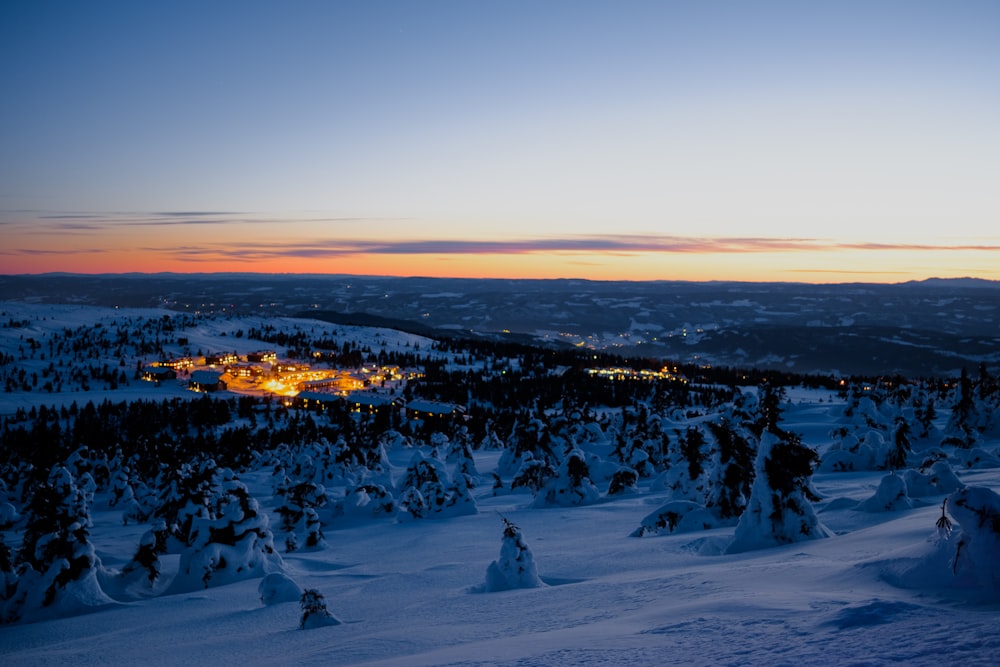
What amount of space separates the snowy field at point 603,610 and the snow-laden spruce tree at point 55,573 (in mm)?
850

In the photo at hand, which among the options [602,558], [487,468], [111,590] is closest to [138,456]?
[487,468]

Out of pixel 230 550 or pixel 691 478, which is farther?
pixel 691 478

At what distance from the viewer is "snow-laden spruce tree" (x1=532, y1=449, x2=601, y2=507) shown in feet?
118

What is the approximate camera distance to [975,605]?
7.51 meters

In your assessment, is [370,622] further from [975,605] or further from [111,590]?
[111,590]

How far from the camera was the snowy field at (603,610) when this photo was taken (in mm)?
7117

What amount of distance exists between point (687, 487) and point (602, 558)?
1623cm

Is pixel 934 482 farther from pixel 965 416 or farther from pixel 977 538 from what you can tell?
pixel 965 416

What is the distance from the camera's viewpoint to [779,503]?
16719 millimetres

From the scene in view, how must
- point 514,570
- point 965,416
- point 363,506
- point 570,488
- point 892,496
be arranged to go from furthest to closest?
point 965,416, point 363,506, point 570,488, point 892,496, point 514,570

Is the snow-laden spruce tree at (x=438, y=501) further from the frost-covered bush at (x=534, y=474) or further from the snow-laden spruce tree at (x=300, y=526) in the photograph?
the snow-laden spruce tree at (x=300, y=526)

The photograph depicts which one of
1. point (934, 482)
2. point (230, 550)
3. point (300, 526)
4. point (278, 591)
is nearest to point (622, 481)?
point (934, 482)

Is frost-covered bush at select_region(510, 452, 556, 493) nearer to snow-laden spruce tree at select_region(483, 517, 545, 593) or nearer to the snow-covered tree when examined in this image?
snow-laden spruce tree at select_region(483, 517, 545, 593)

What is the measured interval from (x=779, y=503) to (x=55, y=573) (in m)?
23.5
